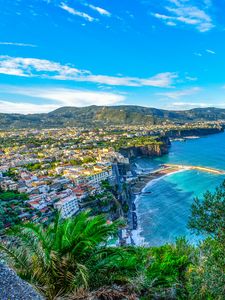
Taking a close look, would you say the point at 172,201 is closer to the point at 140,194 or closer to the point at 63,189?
the point at 140,194

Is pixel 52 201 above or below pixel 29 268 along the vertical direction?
below

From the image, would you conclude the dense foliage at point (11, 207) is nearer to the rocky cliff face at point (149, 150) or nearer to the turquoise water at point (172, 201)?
the turquoise water at point (172, 201)

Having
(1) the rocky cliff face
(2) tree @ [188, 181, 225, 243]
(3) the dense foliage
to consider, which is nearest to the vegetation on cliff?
(2) tree @ [188, 181, 225, 243]

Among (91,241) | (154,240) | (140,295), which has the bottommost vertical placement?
(154,240)

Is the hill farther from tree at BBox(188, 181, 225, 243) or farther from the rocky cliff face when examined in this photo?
tree at BBox(188, 181, 225, 243)

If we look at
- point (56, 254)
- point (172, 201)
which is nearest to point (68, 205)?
point (172, 201)

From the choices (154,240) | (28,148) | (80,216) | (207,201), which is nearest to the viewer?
(80,216)

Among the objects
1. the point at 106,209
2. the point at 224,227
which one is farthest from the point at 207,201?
the point at 106,209

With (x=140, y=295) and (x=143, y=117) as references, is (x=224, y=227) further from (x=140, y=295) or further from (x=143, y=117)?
(x=143, y=117)

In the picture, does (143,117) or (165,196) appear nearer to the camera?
(165,196)

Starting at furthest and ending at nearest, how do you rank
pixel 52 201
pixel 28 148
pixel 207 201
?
pixel 28 148 < pixel 52 201 < pixel 207 201
